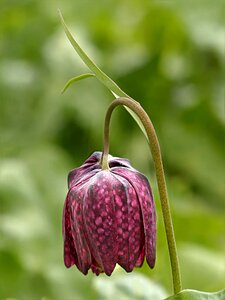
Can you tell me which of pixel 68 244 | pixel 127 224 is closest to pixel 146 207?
pixel 127 224

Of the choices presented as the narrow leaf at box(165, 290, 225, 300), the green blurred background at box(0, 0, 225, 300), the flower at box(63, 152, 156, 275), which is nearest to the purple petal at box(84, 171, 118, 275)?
the flower at box(63, 152, 156, 275)

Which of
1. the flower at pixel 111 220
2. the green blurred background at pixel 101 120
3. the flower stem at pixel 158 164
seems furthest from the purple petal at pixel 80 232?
the green blurred background at pixel 101 120

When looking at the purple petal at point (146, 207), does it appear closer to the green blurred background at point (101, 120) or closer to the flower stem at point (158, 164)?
the flower stem at point (158, 164)

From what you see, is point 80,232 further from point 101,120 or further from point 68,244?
point 101,120

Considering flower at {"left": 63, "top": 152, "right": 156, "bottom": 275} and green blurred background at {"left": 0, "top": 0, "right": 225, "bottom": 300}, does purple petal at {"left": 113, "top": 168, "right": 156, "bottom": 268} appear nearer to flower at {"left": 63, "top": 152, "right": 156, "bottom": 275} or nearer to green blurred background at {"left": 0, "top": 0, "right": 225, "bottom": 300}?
flower at {"left": 63, "top": 152, "right": 156, "bottom": 275}

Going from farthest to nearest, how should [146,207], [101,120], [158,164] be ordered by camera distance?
[101,120] → [146,207] → [158,164]

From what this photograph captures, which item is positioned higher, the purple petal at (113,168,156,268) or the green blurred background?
the purple petal at (113,168,156,268)
